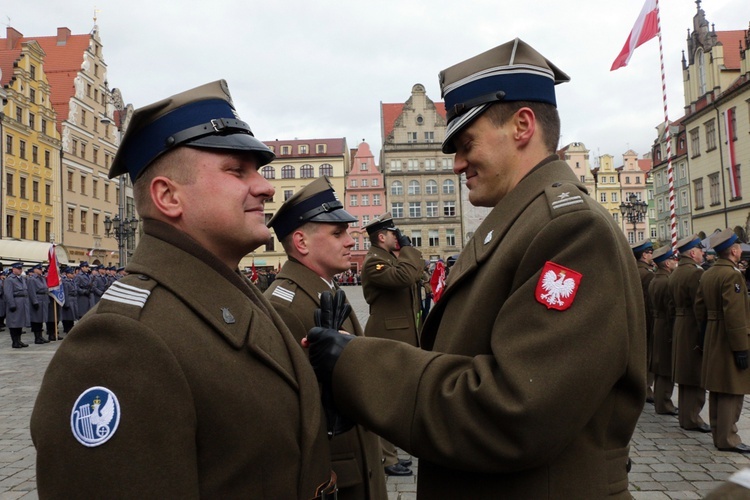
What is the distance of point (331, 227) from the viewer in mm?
4000

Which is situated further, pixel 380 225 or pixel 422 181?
pixel 422 181

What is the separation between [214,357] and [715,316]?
6895mm

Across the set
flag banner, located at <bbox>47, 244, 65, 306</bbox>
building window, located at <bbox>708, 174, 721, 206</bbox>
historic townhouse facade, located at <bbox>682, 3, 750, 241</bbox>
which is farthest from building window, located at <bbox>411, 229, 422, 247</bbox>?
flag banner, located at <bbox>47, 244, 65, 306</bbox>

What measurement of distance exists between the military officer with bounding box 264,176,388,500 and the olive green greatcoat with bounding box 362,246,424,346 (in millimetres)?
2436

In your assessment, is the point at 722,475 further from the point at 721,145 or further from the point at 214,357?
the point at 721,145

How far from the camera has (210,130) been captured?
189cm

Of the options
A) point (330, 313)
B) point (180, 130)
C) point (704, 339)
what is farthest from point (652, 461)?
point (180, 130)

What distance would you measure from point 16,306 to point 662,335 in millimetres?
16744

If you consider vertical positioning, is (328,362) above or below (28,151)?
below

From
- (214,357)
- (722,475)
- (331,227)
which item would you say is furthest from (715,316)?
(214,357)

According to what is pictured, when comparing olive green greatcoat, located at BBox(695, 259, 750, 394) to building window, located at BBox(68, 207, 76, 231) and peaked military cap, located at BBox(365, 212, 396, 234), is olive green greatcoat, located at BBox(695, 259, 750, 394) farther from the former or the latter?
building window, located at BBox(68, 207, 76, 231)

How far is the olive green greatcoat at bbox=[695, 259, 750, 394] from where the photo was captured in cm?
651

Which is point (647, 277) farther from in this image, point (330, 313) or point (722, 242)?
point (330, 313)

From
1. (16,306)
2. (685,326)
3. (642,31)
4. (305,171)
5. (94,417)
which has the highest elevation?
(305,171)
